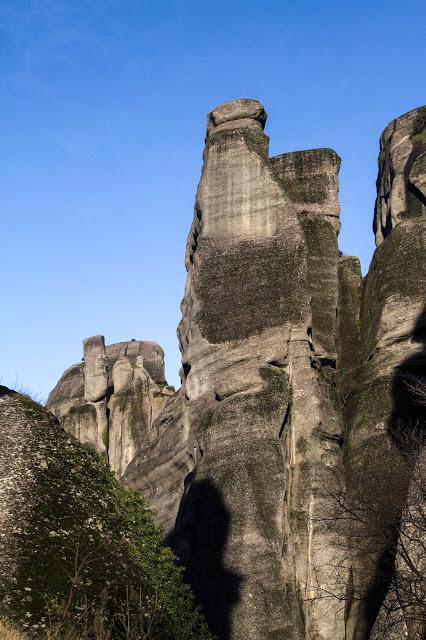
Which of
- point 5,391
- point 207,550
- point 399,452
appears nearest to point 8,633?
point 5,391

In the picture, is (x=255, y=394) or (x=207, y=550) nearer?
(x=207, y=550)

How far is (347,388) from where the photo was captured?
3222cm

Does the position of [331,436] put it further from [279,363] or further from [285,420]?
[279,363]

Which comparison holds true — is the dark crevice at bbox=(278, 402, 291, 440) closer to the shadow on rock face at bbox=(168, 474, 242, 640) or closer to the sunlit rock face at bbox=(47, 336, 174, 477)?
the shadow on rock face at bbox=(168, 474, 242, 640)

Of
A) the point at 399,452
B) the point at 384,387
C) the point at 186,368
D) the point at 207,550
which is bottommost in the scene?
the point at 207,550

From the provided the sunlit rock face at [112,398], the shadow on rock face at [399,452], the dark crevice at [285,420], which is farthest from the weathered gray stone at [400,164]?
the sunlit rock face at [112,398]

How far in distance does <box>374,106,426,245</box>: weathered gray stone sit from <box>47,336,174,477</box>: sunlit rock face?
47.0 ft

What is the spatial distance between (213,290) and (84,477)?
12934mm

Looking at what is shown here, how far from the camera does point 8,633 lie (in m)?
15.2

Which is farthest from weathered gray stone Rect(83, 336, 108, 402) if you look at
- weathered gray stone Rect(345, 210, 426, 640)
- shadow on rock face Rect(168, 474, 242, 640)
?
shadow on rock face Rect(168, 474, 242, 640)

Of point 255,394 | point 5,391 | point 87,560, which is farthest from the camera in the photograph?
point 255,394

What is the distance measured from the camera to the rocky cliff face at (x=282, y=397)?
27953mm

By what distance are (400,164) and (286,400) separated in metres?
11.9

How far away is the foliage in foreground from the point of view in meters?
16.8
